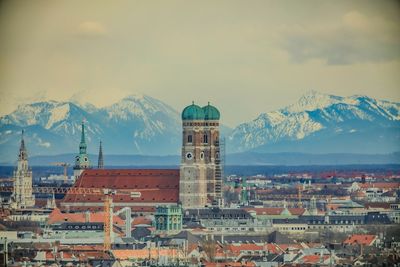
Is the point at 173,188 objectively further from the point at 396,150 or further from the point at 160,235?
the point at 396,150

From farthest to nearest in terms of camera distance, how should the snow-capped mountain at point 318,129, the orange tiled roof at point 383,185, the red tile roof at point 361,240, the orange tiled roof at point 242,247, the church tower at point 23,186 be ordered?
the snow-capped mountain at point 318,129
the orange tiled roof at point 383,185
the church tower at point 23,186
the red tile roof at point 361,240
the orange tiled roof at point 242,247

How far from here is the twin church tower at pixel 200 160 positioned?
185ft

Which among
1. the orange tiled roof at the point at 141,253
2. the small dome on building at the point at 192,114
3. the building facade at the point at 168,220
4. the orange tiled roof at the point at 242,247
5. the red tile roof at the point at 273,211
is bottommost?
the orange tiled roof at the point at 141,253

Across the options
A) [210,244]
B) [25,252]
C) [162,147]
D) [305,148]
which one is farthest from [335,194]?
[305,148]

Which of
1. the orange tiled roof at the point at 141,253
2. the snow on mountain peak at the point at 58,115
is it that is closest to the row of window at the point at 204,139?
the orange tiled roof at the point at 141,253

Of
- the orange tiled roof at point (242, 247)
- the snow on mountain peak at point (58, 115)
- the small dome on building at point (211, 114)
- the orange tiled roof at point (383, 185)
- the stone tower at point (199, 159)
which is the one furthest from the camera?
the snow on mountain peak at point (58, 115)

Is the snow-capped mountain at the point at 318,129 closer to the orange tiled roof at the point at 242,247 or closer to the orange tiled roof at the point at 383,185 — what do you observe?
the orange tiled roof at the point at 383,185

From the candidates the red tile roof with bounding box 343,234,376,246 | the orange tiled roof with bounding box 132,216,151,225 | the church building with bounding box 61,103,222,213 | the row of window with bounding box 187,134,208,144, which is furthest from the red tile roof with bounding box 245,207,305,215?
the red tile roof with bounding box 343,234,376,246

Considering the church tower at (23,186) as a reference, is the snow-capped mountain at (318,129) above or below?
above

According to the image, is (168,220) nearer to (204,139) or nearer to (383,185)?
(204,139)

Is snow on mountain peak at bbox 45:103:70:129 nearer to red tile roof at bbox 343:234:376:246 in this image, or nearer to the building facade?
the building facade

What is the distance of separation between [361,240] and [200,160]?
1465cm

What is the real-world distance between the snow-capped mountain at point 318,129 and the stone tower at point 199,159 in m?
83.4

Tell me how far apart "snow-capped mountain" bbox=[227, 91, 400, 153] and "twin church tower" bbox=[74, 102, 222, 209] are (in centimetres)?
8331
